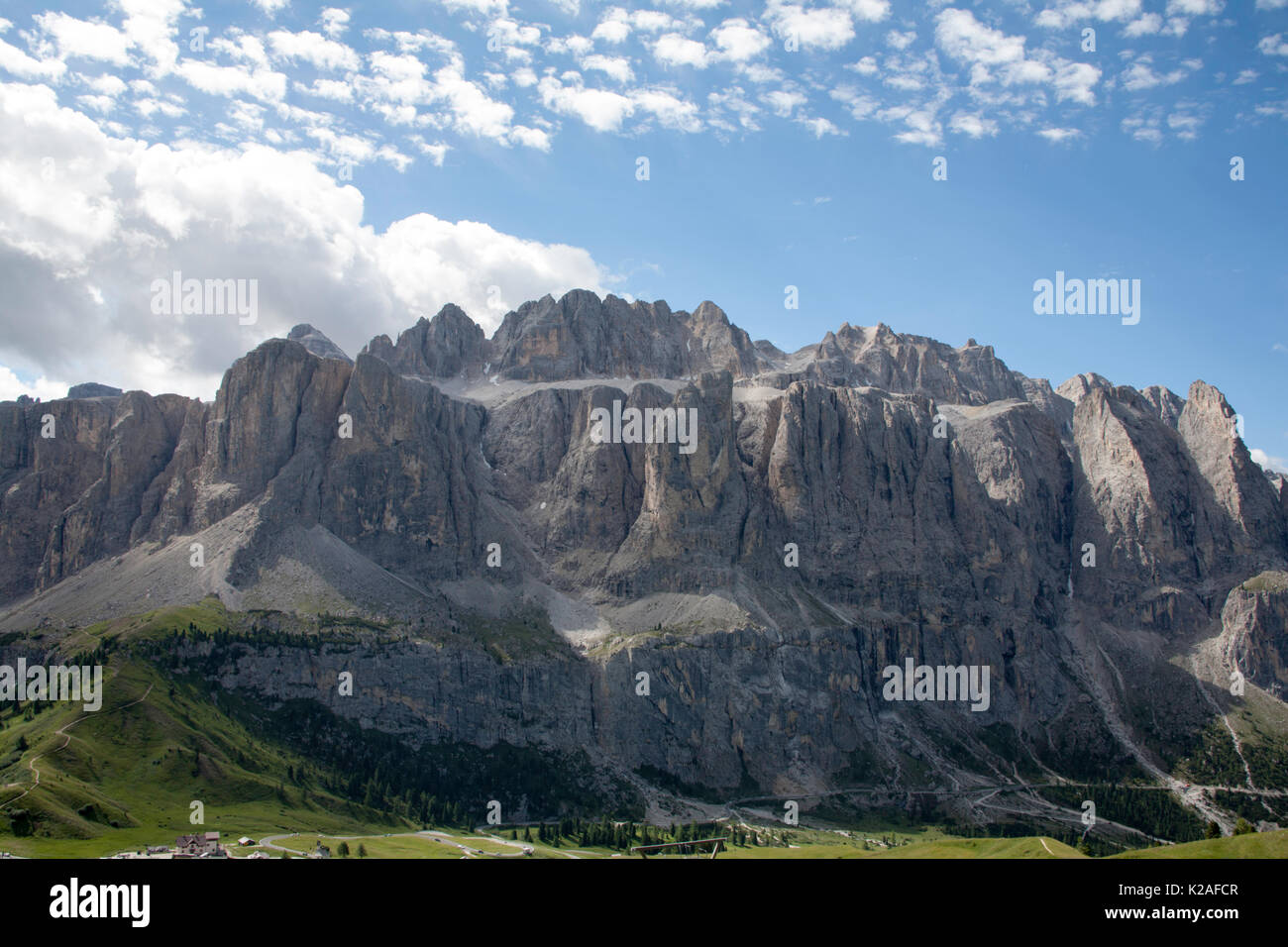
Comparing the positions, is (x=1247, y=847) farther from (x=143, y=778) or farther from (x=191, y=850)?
(x=143, y=778)

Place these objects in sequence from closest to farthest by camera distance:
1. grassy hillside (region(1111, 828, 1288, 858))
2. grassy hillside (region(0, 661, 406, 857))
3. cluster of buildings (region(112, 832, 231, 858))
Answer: grassy hillside (region(1111, 828, 1288, 858))
cluster of buildings (region(112, 832, 231, 858))
grassy hillside (region(0, 661, 406, 857))

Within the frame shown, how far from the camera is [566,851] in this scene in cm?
14300

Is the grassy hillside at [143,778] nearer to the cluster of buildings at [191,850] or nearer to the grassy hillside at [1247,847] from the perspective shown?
the cluster of buildings at [191,850]

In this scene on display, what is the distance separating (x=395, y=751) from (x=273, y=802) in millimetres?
40542

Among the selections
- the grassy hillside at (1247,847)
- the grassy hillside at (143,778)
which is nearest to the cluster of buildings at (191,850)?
the grassy hillside at (143,778)

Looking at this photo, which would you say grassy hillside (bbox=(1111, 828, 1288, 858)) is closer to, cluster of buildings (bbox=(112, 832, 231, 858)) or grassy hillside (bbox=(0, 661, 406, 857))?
cluster of buildings (bbox=(112, 832, 231, 858))

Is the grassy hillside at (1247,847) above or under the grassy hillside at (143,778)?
above

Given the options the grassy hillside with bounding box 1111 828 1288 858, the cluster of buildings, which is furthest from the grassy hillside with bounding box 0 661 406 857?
the grassy hillside with bounding box 1111 828 1288 858

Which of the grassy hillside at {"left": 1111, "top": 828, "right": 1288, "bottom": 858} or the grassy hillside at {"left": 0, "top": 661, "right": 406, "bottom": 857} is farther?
the grassy hillside at {"left": 0, "top": 661, "right": 406, "bottom": 857}

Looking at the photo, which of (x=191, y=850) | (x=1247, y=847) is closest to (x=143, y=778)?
(x=191, y=850)

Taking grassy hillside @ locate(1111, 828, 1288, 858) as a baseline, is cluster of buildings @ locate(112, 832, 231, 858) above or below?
below
